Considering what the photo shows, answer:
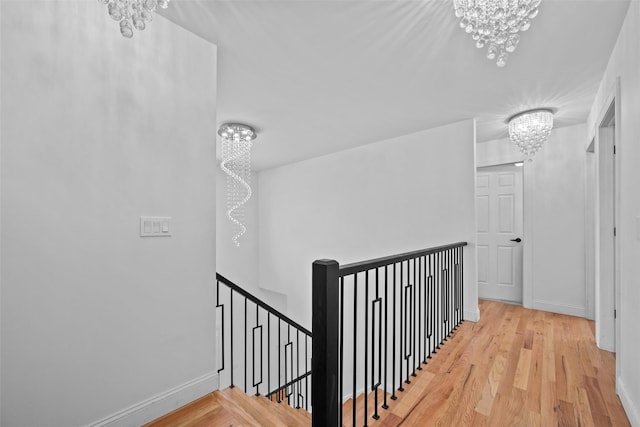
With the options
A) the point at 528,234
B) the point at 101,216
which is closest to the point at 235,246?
the point at 101,216

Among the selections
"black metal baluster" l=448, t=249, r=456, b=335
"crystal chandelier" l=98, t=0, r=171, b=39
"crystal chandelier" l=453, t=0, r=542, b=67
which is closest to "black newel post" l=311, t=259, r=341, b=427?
"crystal chandelier" l=98, t=0, r=171, b=39

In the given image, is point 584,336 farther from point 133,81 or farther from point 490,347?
point 133,81

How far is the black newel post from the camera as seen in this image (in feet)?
3.57

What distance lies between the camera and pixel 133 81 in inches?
62.7

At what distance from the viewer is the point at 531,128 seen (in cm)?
294

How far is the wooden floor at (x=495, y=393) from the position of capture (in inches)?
63.4

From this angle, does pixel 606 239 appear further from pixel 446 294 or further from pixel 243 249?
pixel 243 249

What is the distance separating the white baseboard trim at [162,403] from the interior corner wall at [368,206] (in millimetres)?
2653

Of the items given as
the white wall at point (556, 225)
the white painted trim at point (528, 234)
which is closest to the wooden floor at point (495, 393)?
the white wall at point (556, 225)

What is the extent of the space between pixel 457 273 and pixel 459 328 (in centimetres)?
54

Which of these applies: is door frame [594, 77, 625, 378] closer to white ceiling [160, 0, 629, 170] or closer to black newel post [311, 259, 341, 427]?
white ceiling [160, 0, 629, 170]

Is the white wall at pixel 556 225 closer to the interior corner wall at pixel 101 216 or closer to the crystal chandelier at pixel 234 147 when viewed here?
the crystal chandelier at pixel 234 147

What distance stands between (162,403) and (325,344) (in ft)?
3.88

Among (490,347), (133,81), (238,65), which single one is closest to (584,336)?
(490,347)
